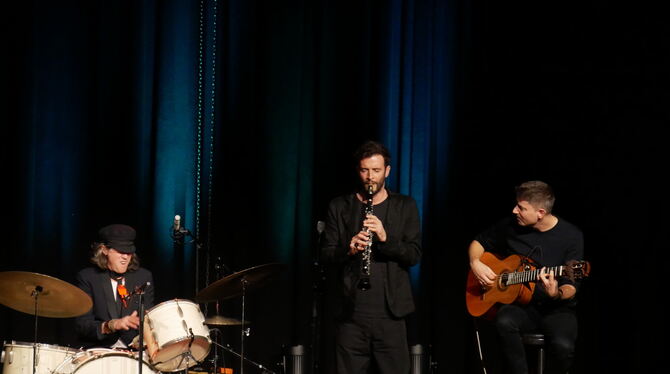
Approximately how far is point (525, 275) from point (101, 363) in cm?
→ 244

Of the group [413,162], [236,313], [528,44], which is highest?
[528,44]

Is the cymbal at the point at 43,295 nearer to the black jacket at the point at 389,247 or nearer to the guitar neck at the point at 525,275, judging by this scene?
the black jacket at the point at 389,247

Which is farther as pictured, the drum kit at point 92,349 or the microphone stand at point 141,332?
the drum kit at point 92,349

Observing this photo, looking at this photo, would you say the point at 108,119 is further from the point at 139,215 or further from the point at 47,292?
the point at 47,292

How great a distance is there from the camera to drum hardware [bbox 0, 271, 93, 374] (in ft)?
15.1

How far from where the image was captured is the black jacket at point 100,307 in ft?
16.6

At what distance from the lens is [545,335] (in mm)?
4801

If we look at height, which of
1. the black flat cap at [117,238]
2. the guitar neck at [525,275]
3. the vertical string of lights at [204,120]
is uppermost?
the vertical string of lights at [204,120]

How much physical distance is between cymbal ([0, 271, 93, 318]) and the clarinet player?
1398 mm

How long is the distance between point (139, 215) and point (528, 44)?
3.13 m

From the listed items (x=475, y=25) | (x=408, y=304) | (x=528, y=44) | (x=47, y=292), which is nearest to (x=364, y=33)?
(x=475, y=25)

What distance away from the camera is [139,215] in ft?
20.9

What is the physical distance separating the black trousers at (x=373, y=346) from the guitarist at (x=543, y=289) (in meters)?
0.68

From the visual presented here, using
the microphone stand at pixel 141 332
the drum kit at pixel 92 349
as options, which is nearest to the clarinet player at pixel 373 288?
the drum kit at pixel 92 349
